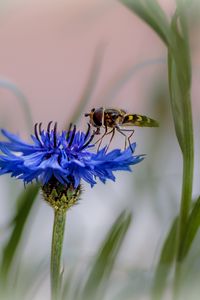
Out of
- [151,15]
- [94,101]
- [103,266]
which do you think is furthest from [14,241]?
[94,101]

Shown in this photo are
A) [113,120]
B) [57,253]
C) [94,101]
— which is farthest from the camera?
[94,101]

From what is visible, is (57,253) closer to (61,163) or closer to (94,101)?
(61,163)

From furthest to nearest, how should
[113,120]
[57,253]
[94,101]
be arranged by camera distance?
[94,101]
[113,120]
[57,253]

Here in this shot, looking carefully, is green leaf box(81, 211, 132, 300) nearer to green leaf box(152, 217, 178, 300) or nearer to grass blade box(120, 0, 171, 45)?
green leaf box(152, 217, 178, 300)

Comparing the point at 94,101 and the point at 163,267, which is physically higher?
the point at 94,101

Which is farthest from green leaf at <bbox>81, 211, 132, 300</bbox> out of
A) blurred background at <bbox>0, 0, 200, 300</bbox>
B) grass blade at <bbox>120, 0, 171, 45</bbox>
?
grass blade at <bbox>120, 0, 171, 45</bbox>

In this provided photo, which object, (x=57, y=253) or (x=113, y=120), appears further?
(x=113, y=120)

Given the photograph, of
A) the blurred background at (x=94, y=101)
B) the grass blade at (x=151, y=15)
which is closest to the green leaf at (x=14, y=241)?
the blurred background at (x=94, y=101)
